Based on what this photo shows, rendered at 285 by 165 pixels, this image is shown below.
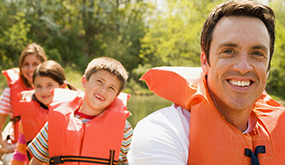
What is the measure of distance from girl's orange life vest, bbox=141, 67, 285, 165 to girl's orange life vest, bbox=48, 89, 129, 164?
93 cm

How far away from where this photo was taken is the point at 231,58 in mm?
1343

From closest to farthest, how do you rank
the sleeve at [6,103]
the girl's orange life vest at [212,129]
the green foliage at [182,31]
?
the girl's orange life vest at [212,129]
the sleeve at [6,103]
the green foliage at [182,31]

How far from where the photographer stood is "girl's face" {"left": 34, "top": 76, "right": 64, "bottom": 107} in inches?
116

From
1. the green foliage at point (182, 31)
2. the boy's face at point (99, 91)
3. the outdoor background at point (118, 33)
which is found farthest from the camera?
the outdoor background at point (118, 33)

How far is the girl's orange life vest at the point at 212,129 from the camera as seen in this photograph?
1277mm

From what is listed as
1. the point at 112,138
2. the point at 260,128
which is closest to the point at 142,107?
the point at 112,138

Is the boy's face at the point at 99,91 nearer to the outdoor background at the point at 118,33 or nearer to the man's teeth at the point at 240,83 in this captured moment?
the man's teeth at the point at 240,83

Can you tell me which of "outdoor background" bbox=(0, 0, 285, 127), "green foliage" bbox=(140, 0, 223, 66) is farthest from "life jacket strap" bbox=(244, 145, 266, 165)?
"green foliage" bbox=(140, 0, 223, 66)

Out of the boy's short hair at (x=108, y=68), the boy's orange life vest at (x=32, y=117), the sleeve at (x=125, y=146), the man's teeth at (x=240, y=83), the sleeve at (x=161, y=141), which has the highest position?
the boy's short hair at (x=108, y=68)

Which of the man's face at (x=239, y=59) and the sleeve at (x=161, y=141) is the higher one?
the man's face at (x=239, y=59)

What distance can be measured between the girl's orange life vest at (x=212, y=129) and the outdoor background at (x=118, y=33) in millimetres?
8974

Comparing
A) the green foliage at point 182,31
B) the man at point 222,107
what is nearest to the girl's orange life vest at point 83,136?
the man at point 222,107

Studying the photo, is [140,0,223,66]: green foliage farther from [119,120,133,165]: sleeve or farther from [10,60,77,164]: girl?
[119,120,133,165]: sleeve

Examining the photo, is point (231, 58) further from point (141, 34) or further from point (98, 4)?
point (98, 4)
